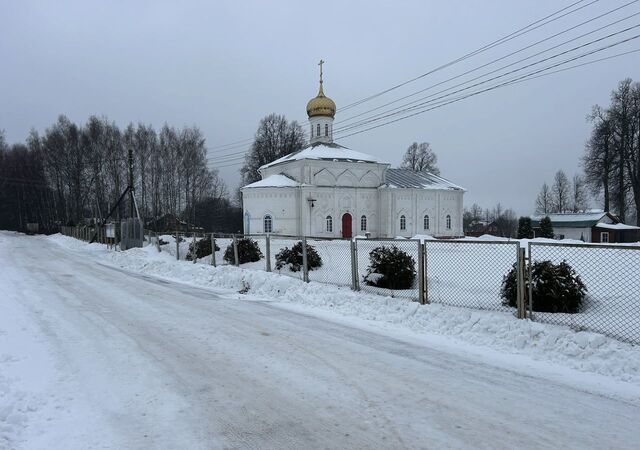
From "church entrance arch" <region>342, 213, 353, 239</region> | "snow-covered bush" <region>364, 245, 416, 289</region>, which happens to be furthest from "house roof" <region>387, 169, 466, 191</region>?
"snow-covered bush" <region>364, 245, 416, 289</region>

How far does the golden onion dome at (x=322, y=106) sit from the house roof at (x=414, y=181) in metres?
8.06

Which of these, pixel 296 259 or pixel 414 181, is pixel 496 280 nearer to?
pixel 296 259

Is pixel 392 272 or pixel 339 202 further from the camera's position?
pixel 339 202

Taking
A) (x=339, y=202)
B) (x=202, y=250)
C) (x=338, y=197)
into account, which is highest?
(x=338, y=197)

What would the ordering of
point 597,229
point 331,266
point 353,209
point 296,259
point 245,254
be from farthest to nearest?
point 597,229, point 353,209, point 245,254, point 296,259, point 331,266

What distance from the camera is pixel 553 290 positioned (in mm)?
8180

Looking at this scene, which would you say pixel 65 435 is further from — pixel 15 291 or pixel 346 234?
pixel 346 234

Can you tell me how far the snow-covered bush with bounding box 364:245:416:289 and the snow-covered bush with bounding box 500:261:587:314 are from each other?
3.37 m

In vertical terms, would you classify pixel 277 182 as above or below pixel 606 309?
above

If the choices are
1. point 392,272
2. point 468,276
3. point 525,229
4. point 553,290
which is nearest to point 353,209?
point 525,229

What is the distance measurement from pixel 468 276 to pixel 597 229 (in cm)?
4329

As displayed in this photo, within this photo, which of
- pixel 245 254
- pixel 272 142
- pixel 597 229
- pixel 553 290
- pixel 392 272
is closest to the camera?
pixel 553 290

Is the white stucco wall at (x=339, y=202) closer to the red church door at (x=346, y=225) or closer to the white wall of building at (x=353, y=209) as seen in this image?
the white wall of building at (x=353, y=209)

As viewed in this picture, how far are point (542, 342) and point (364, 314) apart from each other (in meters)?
3.61
